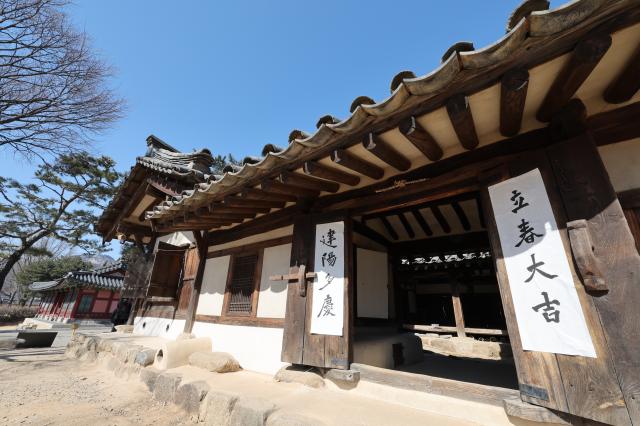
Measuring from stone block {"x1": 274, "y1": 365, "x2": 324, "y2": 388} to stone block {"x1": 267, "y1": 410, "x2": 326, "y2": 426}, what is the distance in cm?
88

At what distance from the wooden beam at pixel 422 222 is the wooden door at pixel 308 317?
3.82m

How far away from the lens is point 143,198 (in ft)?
30.9

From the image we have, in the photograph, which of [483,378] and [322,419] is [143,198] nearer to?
[322,419]

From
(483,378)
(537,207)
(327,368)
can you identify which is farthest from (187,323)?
(537,207)

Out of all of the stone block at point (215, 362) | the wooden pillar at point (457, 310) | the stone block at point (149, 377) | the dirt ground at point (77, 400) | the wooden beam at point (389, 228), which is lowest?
the dirt ground at point (77, 400)

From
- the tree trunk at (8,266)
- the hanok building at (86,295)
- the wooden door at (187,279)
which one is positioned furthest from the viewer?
the hanok building at (86,295)

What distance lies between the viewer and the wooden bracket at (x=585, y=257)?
6.98 feet

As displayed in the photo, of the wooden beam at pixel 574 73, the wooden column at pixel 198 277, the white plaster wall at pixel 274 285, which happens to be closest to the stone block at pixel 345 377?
the white plaster wall at pixel 274 285

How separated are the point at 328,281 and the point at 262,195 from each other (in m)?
1.68

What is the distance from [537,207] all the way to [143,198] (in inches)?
423

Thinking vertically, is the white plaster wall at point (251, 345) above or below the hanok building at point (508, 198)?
below

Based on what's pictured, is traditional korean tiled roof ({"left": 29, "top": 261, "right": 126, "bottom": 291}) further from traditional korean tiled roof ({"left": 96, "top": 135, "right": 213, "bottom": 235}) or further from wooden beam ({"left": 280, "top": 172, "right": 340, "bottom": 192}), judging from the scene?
wooden beam ({"left": 280, "top": 172, "right": 340, "bottom": 192})

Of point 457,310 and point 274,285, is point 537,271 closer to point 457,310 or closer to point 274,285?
point 274,285

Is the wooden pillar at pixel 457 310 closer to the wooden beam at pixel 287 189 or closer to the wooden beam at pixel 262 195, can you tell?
the wooden beam at pixel 287 189
